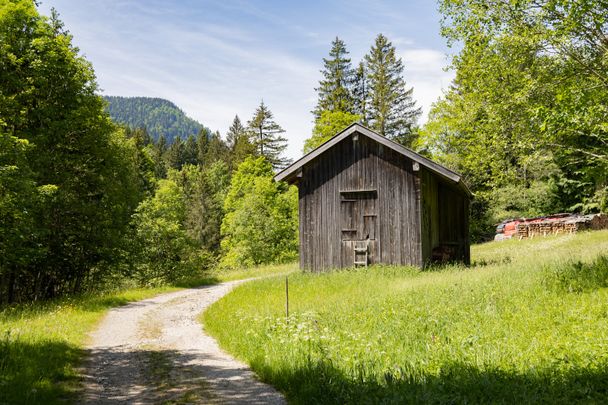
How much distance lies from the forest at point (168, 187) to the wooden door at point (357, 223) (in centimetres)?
563

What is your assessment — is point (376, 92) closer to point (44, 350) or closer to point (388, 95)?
point (388, 95)

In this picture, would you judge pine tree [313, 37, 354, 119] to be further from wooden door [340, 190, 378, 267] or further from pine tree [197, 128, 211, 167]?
pine tree [197, 128, 211, 167]

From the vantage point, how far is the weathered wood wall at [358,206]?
19266 millimetres

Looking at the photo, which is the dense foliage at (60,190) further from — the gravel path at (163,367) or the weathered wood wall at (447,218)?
the weathered wood wall at (447,218)

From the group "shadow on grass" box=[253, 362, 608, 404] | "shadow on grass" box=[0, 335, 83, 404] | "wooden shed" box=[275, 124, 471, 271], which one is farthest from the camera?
"wooden shed" box=[275, 124, 471, 271]

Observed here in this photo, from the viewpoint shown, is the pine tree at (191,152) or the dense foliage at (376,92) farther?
the pine tree at (191,152)

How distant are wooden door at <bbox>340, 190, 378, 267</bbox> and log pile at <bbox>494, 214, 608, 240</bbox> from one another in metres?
18.7

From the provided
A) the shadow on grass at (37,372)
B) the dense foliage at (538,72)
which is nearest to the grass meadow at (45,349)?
the shadow on grass at (37,372)

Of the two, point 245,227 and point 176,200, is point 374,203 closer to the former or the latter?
point 176,200

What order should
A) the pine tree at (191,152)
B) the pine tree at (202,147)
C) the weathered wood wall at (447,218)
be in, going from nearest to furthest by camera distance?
the weathered wood wall at (447,218) → the pine tree at (202,147) → the pine tree at (191,152)

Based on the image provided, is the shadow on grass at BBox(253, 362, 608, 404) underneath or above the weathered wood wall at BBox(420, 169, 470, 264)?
underneath

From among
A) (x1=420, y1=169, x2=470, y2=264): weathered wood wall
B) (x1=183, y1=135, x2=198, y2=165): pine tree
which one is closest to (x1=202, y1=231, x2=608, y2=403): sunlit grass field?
(x1=420, y1=169, x2=470, y2=264): weathered wood wall

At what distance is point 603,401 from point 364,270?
44.3 feet

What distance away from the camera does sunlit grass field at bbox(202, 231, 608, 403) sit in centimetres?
583
